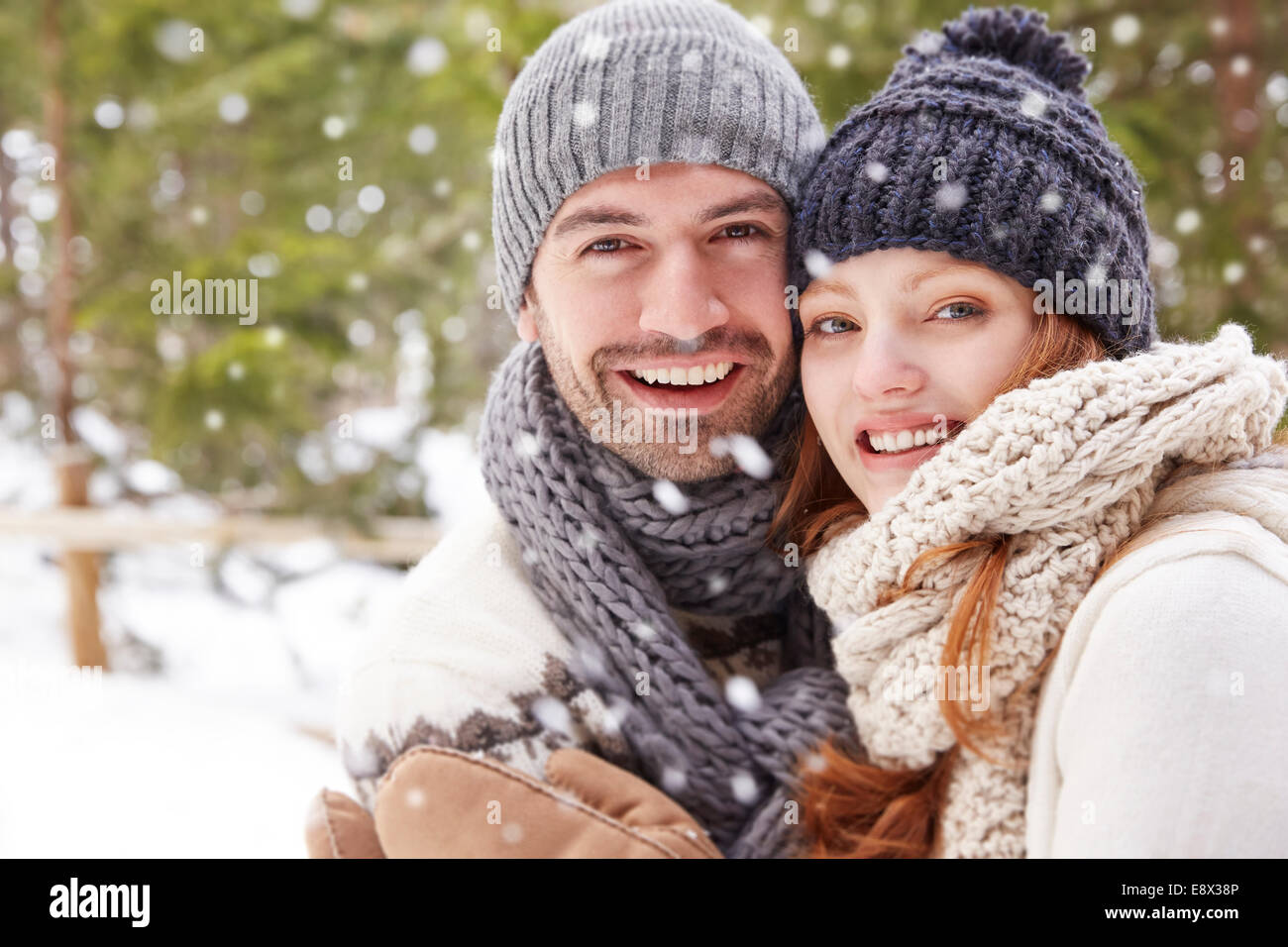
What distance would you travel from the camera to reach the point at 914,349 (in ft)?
4.37

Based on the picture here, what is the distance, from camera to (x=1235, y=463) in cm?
124

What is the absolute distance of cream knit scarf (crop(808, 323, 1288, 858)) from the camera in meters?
1.13

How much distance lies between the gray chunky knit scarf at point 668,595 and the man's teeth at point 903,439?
1.02 feet

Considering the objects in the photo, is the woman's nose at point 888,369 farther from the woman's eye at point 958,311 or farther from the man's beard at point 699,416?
the man's beard at point 699,416

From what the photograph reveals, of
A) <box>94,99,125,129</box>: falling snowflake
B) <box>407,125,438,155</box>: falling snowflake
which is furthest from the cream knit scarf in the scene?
<box>94,99,125,129</box>: falling snowflake

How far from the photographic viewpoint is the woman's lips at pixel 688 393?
1.64 metres

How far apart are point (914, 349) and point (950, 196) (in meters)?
0.20

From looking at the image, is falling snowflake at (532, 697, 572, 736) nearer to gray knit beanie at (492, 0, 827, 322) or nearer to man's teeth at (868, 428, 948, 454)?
man's teeth at (868, 428, 948, 454)

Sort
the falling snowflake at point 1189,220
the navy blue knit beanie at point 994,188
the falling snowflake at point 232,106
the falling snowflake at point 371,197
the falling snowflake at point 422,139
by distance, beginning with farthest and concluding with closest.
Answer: the falling snowflake at point 371,197 → the falling snowflake at point 422,139 → the falling snowflake at point 232,106 → the falling snowflake at point 1189,220 → the navy blue knit beanie at point 994,188

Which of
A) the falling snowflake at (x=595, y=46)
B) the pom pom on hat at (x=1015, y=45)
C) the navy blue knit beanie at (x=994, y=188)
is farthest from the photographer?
the falling snowflake at (x=595, y=46)

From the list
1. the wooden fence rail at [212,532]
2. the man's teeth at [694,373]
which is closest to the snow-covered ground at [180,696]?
the wooden fence rail at [212,532]
